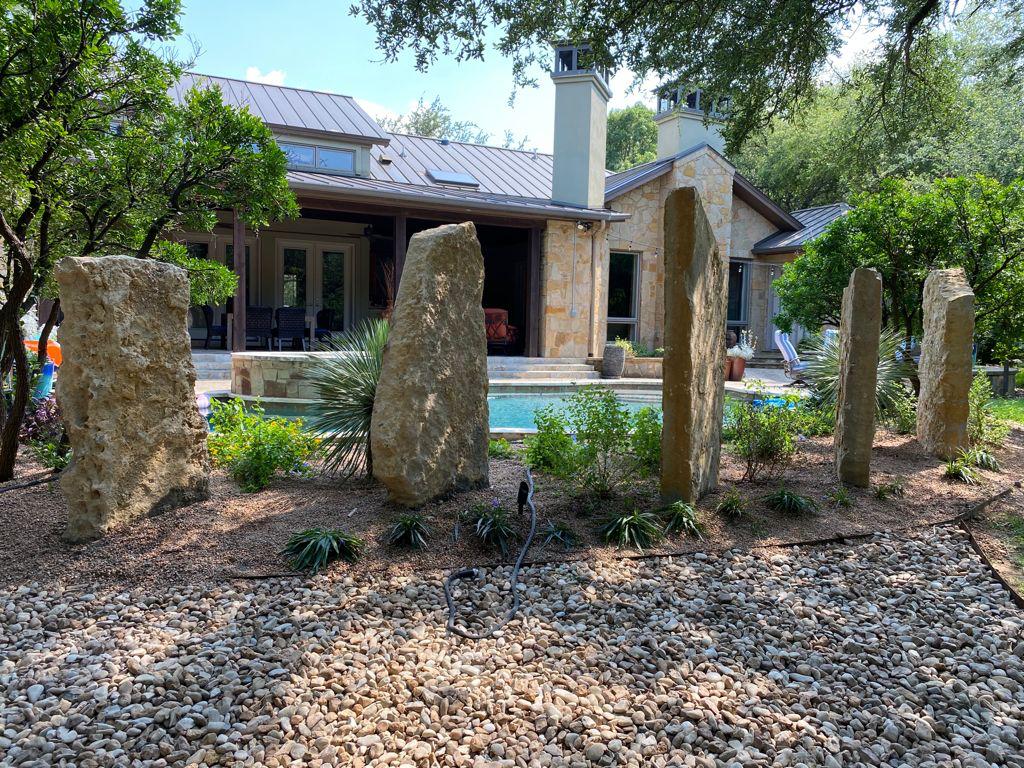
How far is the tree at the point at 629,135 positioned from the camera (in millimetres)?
34719

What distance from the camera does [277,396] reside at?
28.1ft

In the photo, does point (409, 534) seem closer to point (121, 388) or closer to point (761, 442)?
point (121, 388)

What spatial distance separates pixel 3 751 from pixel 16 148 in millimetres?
2938

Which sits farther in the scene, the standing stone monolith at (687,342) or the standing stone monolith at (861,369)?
the standing stone monolith at (861,369)

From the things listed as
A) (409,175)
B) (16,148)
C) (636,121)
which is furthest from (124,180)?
(636,121)

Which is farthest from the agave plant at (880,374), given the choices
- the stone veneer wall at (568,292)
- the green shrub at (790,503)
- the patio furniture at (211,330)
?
the patio furniture at (211,330)

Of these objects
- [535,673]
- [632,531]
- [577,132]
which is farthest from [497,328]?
[535,673]

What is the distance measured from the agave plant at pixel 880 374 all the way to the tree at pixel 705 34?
8.54ft

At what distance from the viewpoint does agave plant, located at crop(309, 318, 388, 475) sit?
15.3 feet

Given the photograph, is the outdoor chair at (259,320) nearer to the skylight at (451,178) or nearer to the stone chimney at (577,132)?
the skylight at (451,178)

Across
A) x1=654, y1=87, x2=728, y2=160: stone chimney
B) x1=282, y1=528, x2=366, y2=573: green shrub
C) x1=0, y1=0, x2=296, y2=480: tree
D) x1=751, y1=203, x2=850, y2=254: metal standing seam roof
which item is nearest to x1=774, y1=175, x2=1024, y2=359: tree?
x1=0, y1=0, x2=296, y2=480: tree

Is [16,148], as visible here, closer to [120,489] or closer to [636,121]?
[120,489]

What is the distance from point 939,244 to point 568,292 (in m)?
7.54

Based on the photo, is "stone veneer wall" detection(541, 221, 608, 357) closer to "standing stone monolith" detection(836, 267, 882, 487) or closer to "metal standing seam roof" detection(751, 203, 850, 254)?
"metal standing seam roof" detection(751, 203, 850, 254)
